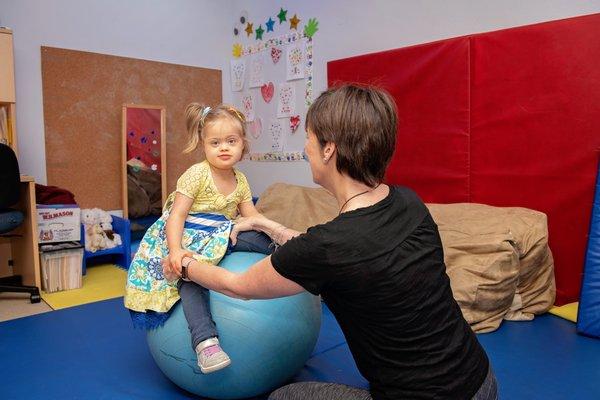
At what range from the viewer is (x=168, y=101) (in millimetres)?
5148

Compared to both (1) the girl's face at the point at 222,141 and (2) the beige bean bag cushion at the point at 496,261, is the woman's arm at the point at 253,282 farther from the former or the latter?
(2) the beige bean bag cushion at the point at 496,261

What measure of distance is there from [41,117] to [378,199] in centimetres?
399

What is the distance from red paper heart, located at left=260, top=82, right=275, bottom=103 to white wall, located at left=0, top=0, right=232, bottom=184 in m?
0.67

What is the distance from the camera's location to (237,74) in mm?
5566

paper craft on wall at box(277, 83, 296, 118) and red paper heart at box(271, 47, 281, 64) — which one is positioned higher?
red paper heart at box(271, 47, 281, 64)

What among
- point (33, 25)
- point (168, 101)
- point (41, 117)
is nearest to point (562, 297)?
point (168, 101)

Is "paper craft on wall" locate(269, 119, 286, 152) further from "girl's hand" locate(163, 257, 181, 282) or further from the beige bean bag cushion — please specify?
"girl's hand" locate(163, 257, 181, 282)

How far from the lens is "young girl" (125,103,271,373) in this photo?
1.98 meters

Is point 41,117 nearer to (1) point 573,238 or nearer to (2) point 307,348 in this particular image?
(2) point 307,348

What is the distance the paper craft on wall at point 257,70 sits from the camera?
5.27m

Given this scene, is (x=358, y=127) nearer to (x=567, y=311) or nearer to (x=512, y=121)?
(x=512, y=121)

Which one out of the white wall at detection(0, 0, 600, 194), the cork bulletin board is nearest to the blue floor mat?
the cork bulletin board

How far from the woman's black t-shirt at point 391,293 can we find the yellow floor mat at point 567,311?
1.99 m

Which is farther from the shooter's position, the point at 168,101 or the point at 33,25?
the point at 168,101
